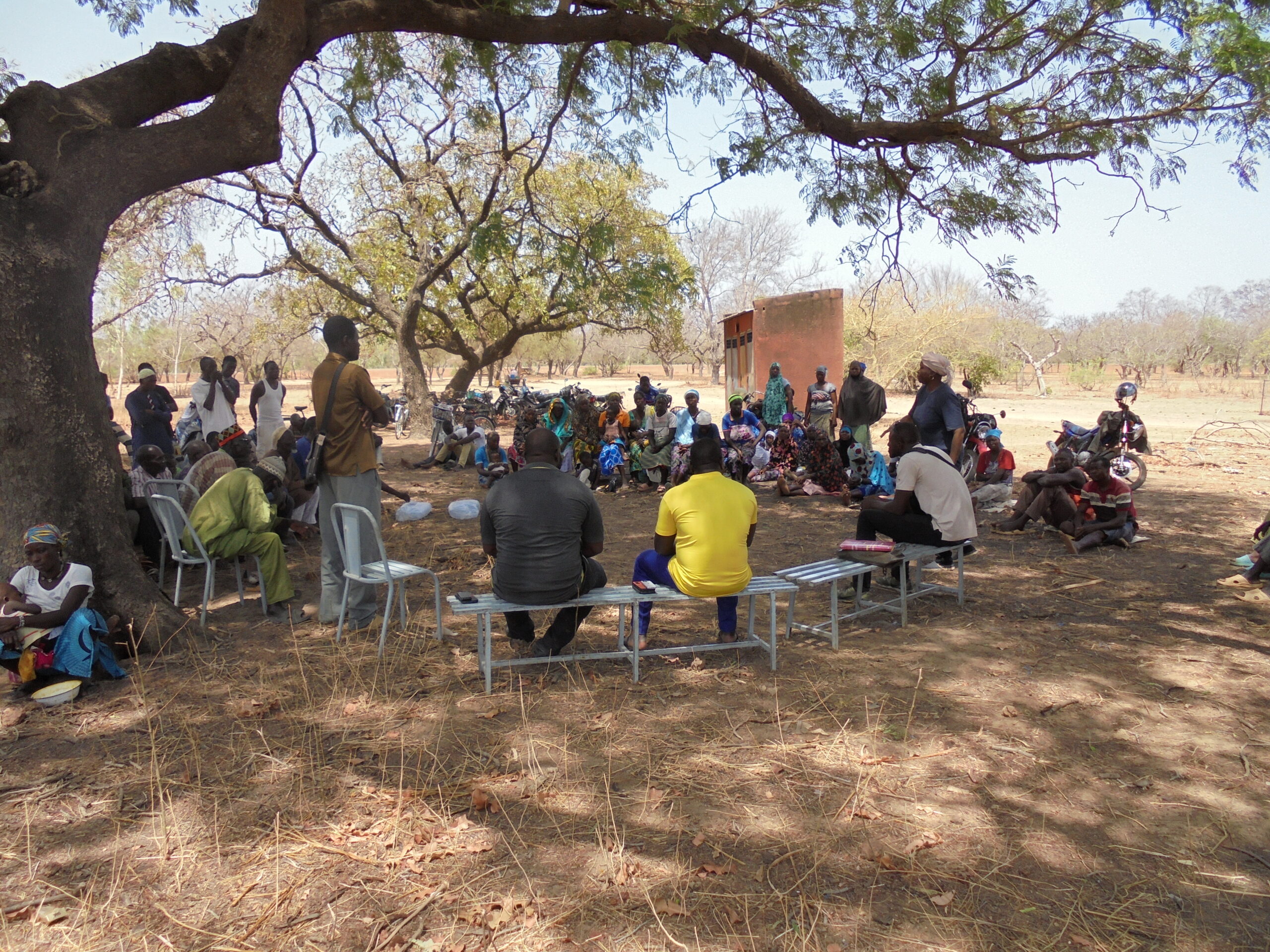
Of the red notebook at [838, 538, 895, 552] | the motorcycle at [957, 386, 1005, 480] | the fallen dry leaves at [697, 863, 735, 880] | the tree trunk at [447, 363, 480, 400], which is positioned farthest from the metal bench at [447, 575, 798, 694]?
the tree trunk at [447, 363, 480, 400]

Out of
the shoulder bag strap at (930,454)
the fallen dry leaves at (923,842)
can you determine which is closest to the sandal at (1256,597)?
the shoulder bag strap at (930,454)

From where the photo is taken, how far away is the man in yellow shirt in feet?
15.1

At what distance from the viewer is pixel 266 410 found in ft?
33.3

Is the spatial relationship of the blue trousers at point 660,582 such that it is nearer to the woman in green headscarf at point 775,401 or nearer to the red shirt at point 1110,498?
the red shirt at point 1110,498

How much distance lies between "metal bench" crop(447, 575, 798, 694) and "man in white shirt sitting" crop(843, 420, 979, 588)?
1.25 m

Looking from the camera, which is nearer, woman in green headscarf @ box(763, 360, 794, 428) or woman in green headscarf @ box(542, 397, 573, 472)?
woman in green headscarf @ box(542, 397, 573, 472)

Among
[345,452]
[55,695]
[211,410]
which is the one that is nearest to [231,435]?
[345,452]

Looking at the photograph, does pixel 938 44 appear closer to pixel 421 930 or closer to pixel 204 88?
pixel 204 88

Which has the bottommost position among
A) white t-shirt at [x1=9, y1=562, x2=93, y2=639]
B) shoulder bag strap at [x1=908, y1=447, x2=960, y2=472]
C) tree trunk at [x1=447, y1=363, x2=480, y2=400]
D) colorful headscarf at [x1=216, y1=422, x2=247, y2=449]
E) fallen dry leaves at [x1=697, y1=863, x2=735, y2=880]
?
fallen dry leaves at [x1=697, y1=863, x2=735, y2=880]

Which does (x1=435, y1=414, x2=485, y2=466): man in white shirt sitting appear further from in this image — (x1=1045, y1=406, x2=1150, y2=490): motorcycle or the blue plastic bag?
(x1=1045, y1=406, x2=1150, y2=490): motorcycle

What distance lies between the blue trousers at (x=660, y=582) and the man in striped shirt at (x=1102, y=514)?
419 cm

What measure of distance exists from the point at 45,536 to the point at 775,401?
10164mm

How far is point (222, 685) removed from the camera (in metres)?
4.39

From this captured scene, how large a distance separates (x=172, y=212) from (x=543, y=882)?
549 inches
